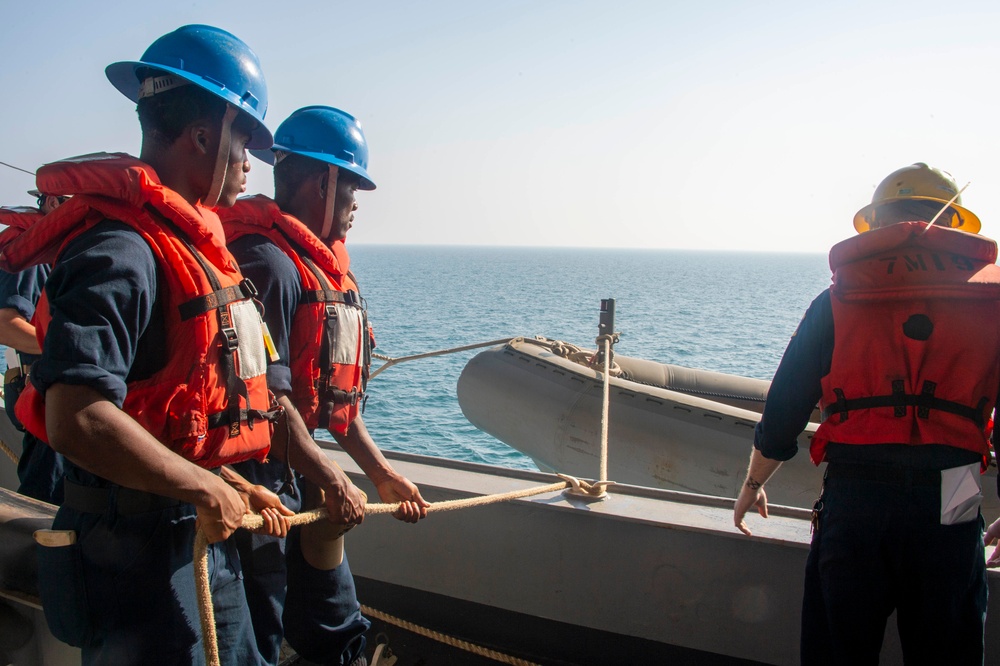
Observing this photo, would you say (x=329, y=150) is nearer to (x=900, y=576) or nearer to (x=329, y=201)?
(x=329, y=201)

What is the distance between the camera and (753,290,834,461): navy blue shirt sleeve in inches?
81.2

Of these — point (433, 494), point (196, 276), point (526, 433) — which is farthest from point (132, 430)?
point (526, 433)

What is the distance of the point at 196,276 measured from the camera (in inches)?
58.7

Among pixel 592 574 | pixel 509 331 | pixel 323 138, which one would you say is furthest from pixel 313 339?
pixel 509 331

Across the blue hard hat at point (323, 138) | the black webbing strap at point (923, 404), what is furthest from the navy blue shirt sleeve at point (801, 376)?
the blue hard hat at point (323, 138)

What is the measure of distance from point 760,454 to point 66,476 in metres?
1.85

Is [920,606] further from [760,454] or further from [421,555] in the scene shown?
[421,555]

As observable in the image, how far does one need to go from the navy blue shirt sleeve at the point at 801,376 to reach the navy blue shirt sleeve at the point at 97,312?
5.33 ft

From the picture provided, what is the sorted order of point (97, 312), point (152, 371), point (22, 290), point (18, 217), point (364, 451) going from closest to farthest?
point (97, 312), point (152, 371), point (364, 451), point (22, 290), point (18, 217)

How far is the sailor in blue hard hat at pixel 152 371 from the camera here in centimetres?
132

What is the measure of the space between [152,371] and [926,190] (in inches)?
83.3

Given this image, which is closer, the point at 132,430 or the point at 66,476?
the point at 132,430

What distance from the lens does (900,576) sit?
193cm

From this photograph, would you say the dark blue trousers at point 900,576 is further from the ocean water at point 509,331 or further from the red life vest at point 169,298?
the ocean water at point 509,331
